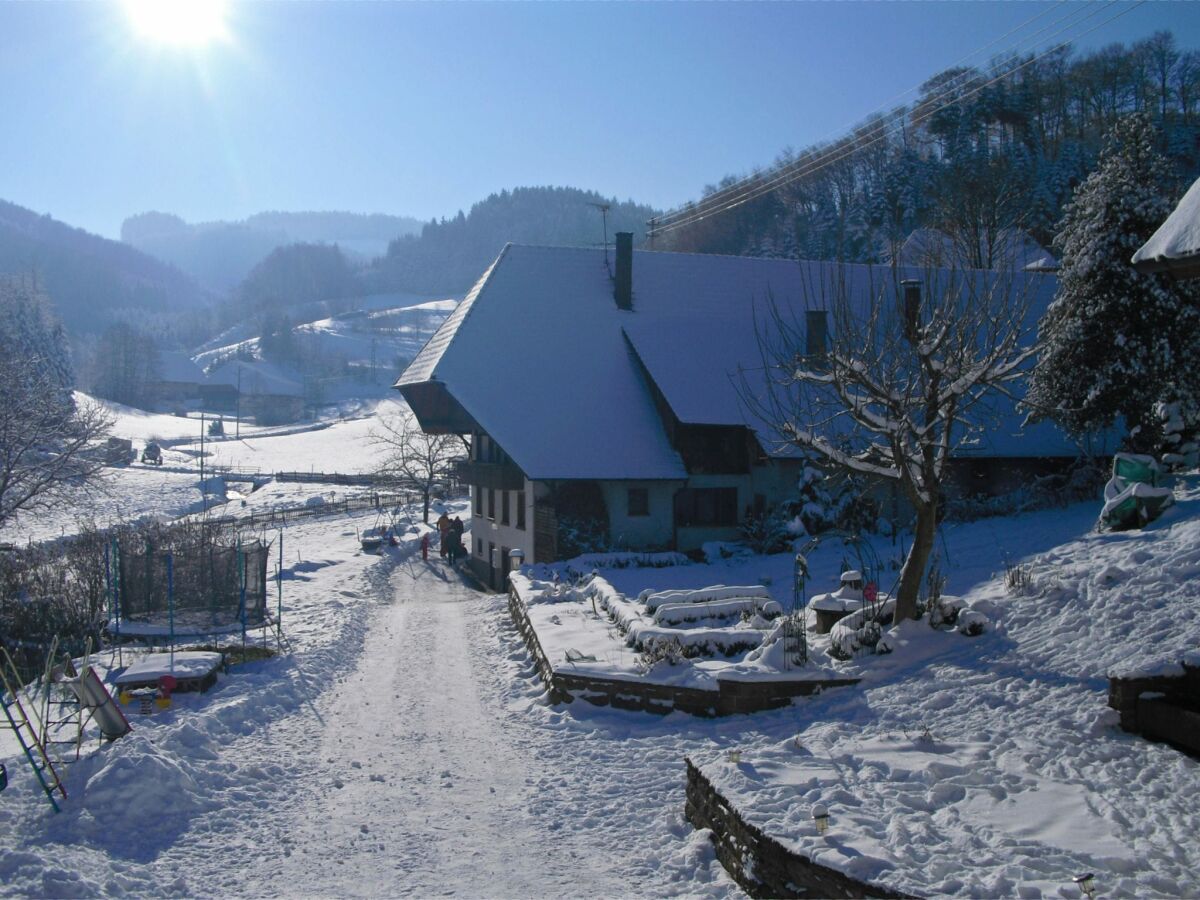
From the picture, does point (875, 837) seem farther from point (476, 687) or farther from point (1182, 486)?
point (1182, 486)

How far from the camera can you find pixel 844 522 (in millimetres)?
24125

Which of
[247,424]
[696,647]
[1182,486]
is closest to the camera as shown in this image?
[696,647]

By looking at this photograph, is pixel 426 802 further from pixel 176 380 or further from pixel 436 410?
pixel 176 380

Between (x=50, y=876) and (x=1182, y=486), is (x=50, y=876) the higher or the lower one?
the lower one

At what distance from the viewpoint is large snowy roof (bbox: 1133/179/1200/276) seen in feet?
21.3

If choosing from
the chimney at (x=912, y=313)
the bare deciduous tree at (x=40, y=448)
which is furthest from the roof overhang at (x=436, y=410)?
the chimney at (x=912, y=313)

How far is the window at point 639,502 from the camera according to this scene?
1057 inches

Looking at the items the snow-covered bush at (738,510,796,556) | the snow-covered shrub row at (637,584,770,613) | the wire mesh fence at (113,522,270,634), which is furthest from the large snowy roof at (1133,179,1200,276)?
the snow-covered bush at (738,510,796,556)

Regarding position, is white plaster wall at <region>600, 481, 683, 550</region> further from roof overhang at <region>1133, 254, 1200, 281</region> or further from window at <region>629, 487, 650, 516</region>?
roof overhang at <region>1133, 254, 1200, 281</region>

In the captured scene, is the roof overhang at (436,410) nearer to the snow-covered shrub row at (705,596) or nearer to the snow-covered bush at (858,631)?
the snow-covered shrub row at (705,596)

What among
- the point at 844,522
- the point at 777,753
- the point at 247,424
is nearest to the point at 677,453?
the point at 844,522

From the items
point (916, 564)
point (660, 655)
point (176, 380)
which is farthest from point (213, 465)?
point (176, 380)

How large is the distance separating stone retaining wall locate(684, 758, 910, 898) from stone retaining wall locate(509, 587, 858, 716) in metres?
2.95

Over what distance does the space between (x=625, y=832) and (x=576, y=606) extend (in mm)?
9060
